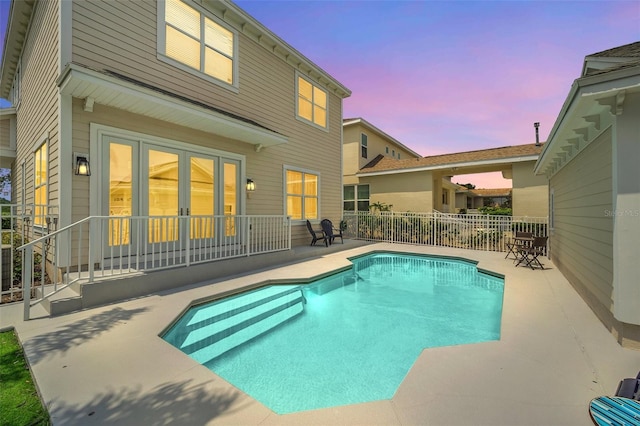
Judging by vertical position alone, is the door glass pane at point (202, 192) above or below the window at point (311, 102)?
below

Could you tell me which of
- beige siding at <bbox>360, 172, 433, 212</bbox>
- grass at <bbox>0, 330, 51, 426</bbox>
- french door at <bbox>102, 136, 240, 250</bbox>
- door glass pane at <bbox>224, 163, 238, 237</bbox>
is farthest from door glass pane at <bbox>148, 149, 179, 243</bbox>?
beige siding at <bbox>360, 172, 433, 212</bbox>

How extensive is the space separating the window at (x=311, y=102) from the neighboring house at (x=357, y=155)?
4.39 metres

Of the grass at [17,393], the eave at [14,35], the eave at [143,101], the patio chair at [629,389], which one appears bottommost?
the grass at [17,393]

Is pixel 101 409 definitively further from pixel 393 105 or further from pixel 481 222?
pixel 393 105

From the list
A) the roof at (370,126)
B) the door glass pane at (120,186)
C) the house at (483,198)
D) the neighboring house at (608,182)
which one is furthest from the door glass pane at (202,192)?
the house at (483,198)

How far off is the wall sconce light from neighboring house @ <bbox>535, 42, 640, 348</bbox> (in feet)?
23.7

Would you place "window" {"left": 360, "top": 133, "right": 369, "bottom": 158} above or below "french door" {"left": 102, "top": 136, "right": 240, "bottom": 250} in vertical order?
above

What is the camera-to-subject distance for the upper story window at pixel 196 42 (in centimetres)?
638

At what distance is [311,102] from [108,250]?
8.30 meters

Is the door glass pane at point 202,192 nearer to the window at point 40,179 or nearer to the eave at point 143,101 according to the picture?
the eave at point 143,101

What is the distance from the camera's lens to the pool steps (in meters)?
3.62

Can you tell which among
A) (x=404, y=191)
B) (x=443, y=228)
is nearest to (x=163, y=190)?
(x=443, y=228)

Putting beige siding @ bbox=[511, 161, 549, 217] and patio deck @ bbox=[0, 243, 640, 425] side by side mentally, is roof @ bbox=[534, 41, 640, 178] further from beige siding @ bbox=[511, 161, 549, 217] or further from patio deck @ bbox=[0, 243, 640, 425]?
beige siding @ bbox=[511, 161, 549, 217]

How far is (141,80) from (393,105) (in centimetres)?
1283
